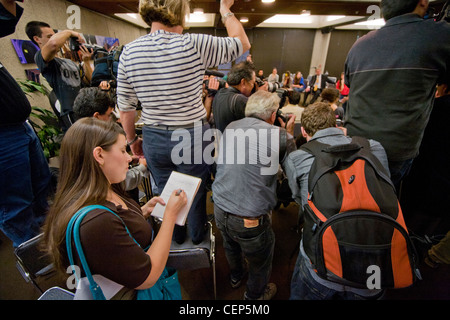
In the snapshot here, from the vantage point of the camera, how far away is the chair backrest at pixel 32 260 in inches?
40.9

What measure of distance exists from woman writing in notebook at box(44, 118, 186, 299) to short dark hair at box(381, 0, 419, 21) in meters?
1.49

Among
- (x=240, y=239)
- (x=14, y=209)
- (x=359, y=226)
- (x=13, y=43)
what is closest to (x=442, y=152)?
(x=359, y=226)

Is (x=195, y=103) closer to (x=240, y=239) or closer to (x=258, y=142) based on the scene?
(x=258, y=142)

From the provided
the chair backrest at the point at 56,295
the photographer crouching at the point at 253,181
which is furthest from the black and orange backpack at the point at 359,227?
the chair backrest at the point at 56,295

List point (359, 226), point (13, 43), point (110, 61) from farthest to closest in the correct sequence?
1. point (13, 43)
2. point (110, 61)
3. point (359, 226)

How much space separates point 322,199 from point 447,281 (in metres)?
1.84

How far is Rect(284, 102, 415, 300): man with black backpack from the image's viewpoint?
78 cm

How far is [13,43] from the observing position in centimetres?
296

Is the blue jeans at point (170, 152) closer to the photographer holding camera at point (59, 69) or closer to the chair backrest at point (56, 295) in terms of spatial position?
the chair backrest at point (56, 295)

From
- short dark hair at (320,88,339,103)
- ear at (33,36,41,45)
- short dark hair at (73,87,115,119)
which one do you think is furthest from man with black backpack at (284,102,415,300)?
ear at (33,36,41,45)

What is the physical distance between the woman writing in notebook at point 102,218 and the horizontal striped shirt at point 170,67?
33 cm

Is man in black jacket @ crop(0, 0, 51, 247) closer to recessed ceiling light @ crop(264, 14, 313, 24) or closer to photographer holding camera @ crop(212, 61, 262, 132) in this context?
photographer holding camera @ crop(212, 61, 262, 132)

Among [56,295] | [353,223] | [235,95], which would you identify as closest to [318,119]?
[353,223]

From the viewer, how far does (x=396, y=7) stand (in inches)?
38.9
